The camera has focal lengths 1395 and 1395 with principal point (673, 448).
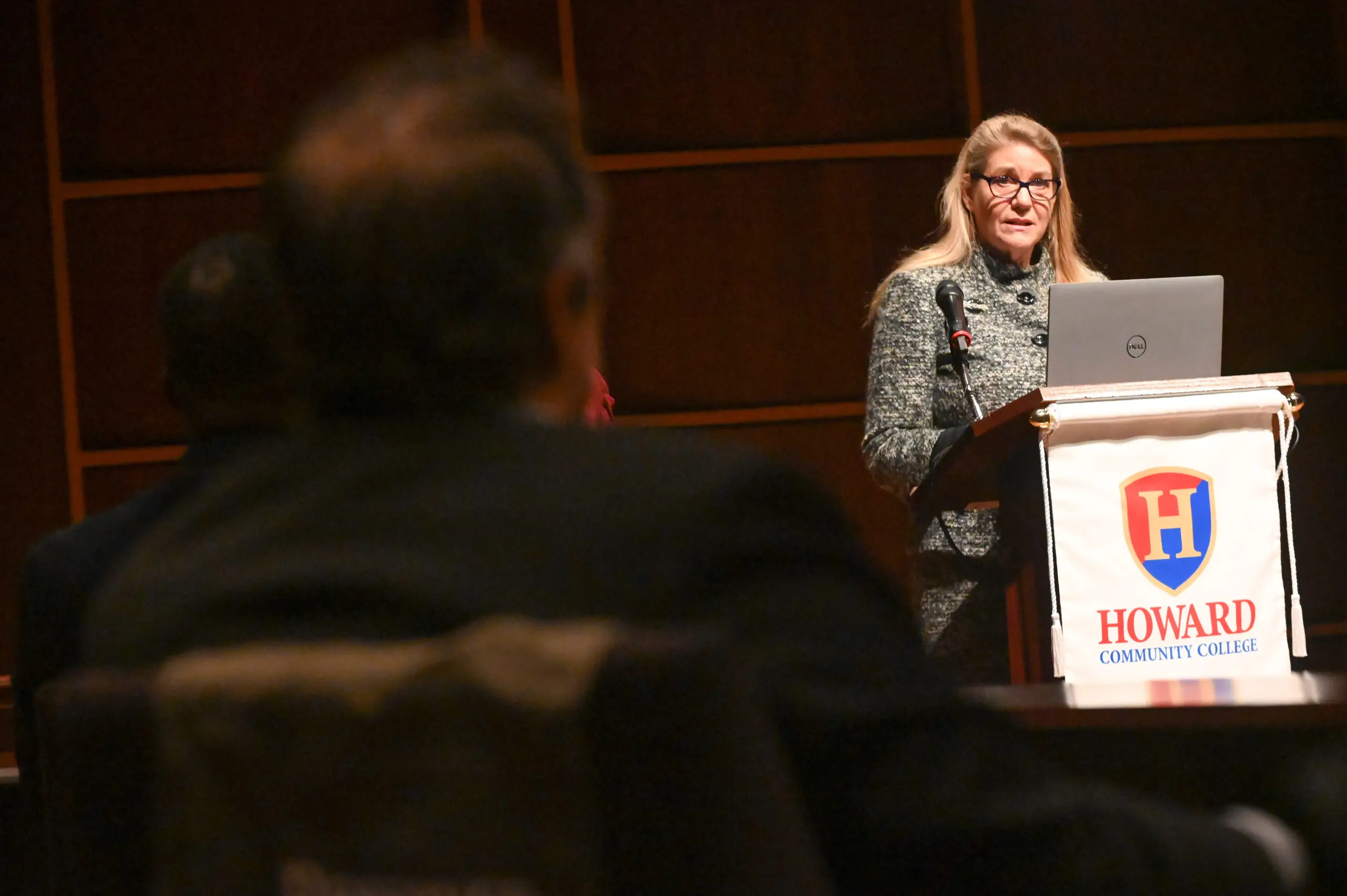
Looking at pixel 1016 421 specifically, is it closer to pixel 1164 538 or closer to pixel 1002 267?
pixel 1164 538

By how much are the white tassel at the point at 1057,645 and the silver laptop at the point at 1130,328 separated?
0.39 metres

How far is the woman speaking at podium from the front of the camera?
2479 mm

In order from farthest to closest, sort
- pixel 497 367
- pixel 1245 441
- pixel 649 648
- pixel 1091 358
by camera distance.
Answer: pixel 1091 358 < pixel 1245 441 < pixel 497 367 < pixel 649 648

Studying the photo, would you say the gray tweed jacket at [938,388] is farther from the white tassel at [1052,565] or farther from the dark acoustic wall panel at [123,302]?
the dark acoustic wall panel at [123,302]

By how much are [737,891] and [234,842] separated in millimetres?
216

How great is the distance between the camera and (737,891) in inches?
22.6

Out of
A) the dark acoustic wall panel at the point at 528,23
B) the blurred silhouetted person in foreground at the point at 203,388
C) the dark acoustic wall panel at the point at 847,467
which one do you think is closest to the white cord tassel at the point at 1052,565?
the blurred silhouetted person in foreground at the point at 203,388

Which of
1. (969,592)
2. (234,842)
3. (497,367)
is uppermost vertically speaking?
(497,367)

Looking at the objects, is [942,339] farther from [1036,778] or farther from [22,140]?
[22,140]

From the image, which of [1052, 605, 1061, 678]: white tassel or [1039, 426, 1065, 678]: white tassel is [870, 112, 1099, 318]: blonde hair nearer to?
[1039, 426, 1065, 678]: white tassel

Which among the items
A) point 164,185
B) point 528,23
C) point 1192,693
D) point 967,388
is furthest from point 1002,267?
point 164,185

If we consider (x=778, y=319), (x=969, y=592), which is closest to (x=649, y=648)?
(x=969, y=592)

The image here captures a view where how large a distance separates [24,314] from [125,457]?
0.51 meters

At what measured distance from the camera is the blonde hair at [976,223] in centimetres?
278
